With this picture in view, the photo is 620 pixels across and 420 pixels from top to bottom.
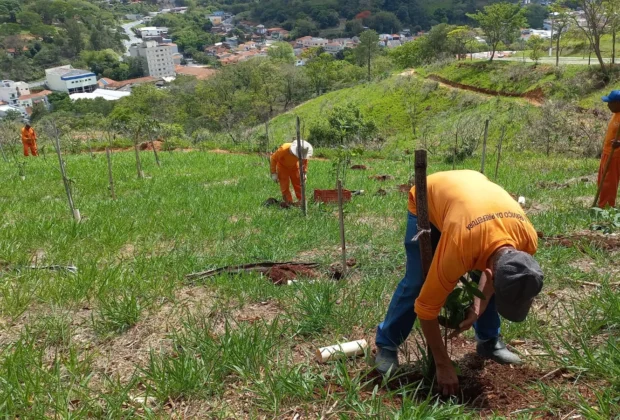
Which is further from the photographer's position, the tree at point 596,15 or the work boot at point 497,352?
the tree at point 596,15

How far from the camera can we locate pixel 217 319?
3445mm

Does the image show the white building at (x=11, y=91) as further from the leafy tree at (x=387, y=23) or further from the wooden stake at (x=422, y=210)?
the wooden stake at (x=422, y=210)

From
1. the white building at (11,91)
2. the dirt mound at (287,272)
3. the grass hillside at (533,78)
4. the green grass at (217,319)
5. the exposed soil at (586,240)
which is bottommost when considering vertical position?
the white building at (11,91)

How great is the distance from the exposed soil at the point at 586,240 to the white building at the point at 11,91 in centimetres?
7464

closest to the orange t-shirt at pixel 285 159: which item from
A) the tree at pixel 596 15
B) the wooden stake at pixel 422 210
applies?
the wooden stake at pixel 422 210

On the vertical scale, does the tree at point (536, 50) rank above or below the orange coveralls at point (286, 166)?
below

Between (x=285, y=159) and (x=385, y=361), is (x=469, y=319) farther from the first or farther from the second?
(x=285, y=159)

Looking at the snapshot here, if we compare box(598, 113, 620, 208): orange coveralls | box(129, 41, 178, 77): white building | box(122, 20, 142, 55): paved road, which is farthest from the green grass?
box(122, 20, 142, 55): paved road

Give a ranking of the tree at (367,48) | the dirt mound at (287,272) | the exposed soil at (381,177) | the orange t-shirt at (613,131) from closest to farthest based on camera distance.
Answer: the dirt mound at (287,272)
the orange t-shirt at (613,131)
the exposed soil at (381,177)
the tree at (367,48)

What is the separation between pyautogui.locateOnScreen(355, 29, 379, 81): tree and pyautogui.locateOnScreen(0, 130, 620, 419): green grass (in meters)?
55.3

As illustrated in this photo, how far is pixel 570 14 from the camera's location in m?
26.9

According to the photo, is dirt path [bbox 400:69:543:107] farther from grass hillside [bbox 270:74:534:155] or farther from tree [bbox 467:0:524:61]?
tree [bbox 467:0:524:61]

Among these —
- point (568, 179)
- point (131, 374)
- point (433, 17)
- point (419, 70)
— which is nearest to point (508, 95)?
point (419, 70)

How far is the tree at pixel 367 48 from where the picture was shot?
193ft
